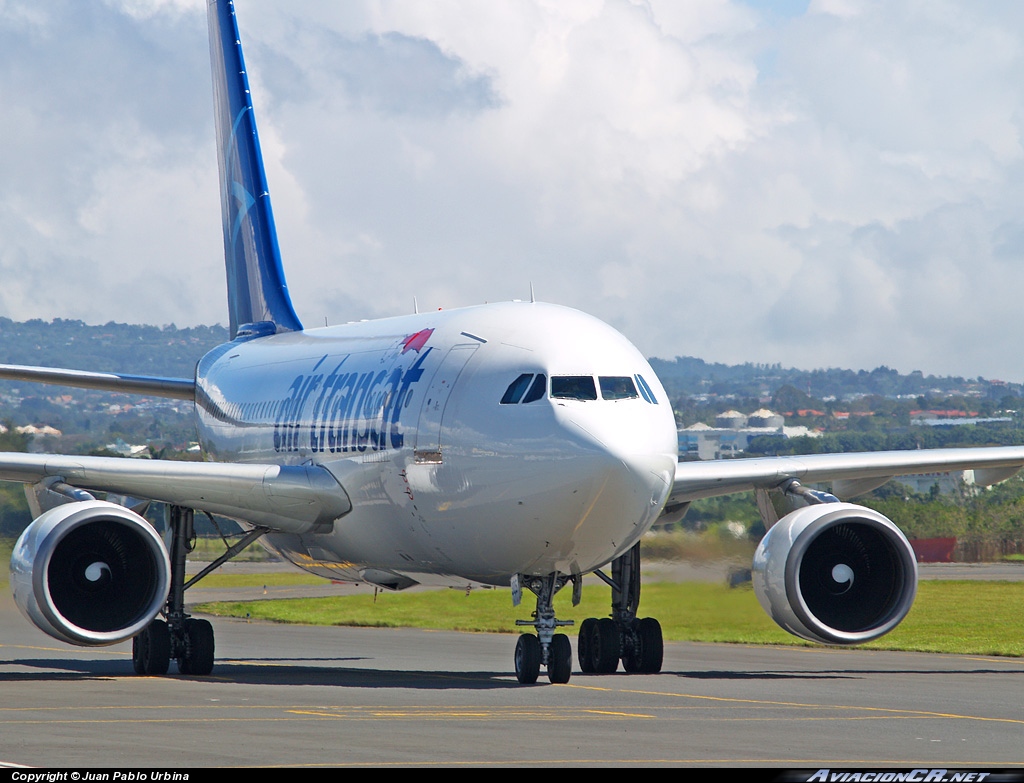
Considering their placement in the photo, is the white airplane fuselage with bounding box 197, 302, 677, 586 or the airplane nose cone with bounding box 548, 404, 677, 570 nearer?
the airplane nose cone with bounding box 548, 404, 677, 570

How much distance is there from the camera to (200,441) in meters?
28.6

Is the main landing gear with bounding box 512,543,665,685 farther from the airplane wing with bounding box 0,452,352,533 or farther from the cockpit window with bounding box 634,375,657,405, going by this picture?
the airplane wing with bounding box 0,452,352,533

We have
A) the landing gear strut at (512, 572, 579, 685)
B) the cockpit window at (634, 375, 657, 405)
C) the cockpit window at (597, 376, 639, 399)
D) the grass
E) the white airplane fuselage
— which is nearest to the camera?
the white airplane fuselage

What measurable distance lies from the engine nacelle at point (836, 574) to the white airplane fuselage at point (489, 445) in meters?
2.71

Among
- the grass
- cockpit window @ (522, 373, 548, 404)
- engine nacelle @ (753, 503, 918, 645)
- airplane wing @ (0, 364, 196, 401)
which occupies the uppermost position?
airplane wing @ (0, 364, 196, 401)

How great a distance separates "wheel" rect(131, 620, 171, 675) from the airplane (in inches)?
0.9

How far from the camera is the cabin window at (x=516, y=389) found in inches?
687

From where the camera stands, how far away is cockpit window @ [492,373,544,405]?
1744 cm

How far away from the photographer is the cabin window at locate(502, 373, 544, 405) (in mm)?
17438

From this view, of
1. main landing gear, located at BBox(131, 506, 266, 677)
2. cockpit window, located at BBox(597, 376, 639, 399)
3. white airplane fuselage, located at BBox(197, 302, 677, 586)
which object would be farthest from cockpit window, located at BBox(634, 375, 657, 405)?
main landing gear, located at BBox(131, 506, 266, 677)

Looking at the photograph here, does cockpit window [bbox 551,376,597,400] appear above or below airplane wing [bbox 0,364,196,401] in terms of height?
below

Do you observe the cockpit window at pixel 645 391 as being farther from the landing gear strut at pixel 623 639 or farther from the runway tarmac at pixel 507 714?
the landing gear strut at pixel 623 639

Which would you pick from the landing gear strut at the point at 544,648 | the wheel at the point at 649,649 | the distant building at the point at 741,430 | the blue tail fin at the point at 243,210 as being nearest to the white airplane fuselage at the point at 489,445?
the landing gear strut at the point at 544,648

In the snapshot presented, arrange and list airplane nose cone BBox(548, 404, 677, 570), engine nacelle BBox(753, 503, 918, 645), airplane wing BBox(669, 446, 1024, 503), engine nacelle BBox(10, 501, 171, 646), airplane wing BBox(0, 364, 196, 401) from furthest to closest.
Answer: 1. airplane wing BBox(0, 364, 196, 401)
2. airplane wing BBox(669, 446, 1024, 503)
3. engine nacelle BBox(753, 503, 918, 645)
4. engine nacelle BBox(10, 501, 171, 646)
5. airplane nose cone BBox(548, 404, 677, 570)
